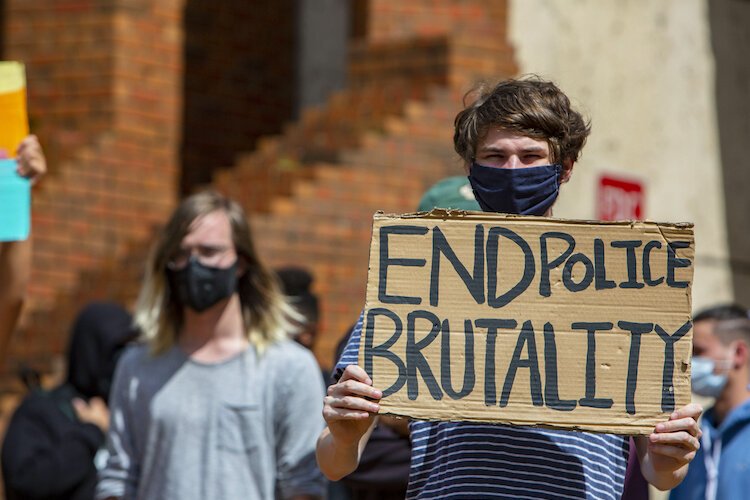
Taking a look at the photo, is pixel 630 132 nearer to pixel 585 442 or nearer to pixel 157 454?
pixel 157 454

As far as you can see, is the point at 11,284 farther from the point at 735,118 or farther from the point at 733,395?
the point at 735,118

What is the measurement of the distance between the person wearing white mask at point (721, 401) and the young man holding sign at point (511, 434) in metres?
2.59

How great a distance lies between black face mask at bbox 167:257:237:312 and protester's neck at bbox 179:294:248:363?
39 mm

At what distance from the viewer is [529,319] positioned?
141 inches

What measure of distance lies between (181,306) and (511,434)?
2.16 m

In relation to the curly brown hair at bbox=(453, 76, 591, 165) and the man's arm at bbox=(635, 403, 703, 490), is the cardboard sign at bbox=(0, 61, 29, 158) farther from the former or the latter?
the man's arm at bbox=(635, 403, 703, 490)

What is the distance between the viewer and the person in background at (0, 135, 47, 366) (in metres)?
4.93

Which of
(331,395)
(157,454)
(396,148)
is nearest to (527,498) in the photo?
(331,395)

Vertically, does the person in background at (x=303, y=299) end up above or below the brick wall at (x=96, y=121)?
below

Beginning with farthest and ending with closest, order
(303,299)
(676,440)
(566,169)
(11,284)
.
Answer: (303,299), (11,284), (566,169), (676,440)

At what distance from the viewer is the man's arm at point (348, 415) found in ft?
11.5

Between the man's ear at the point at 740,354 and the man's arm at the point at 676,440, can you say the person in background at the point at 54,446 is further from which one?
the man's arm at the point at 676,440

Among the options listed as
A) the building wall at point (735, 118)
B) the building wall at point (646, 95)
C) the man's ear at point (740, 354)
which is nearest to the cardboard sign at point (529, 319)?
the man's ear at point (740, 354)

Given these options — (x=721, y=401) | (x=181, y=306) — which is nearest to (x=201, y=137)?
(x=721, y=401)
